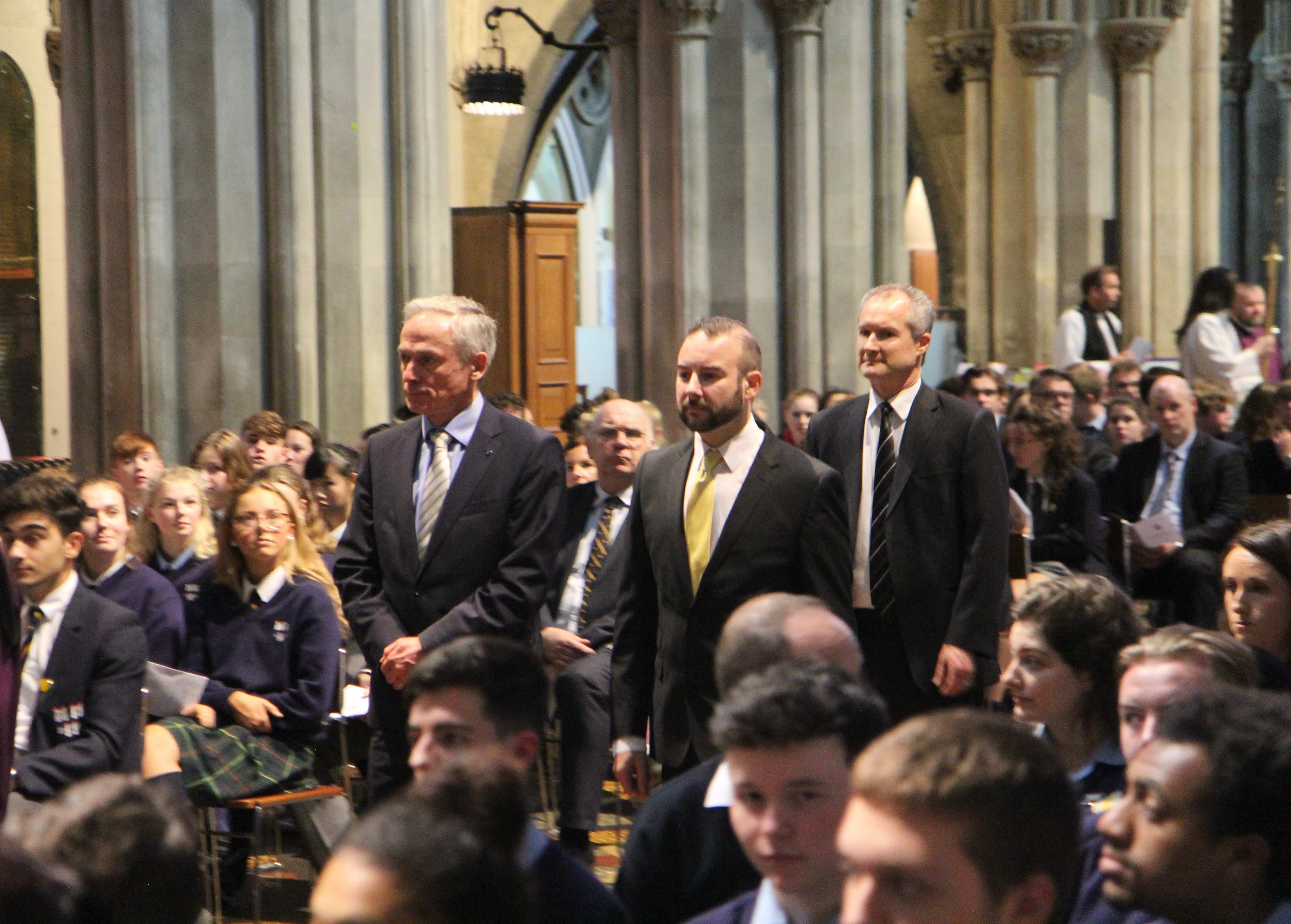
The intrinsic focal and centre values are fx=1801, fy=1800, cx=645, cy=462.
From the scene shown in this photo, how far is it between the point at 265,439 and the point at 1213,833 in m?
6.47

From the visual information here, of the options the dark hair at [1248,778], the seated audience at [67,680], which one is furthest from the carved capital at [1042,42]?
the dark hair at [1248,778]

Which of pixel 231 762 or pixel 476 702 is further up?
pixel 476 702

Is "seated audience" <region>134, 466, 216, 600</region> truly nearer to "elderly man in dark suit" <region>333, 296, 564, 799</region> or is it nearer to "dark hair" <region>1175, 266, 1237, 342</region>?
"elderly man in dark suit" <region>333, 296, 564, 799</region>

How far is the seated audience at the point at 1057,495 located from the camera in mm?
8008

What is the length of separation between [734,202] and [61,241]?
6.62 meters

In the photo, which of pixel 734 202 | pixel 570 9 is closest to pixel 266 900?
pixel 734 202

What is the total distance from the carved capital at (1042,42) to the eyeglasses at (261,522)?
12.7m

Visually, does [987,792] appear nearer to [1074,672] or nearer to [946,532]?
[1074,672]

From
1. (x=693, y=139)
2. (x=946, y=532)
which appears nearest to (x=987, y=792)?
(x=946, y=532)

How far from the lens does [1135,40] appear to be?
55.2 ft

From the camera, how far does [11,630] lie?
394 cm

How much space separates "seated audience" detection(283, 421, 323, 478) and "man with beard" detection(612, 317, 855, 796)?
4273 mm

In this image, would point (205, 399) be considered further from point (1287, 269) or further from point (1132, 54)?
point (1287, 269)

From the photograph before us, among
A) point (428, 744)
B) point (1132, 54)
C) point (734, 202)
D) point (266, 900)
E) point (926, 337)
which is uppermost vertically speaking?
point (1132, 54)
